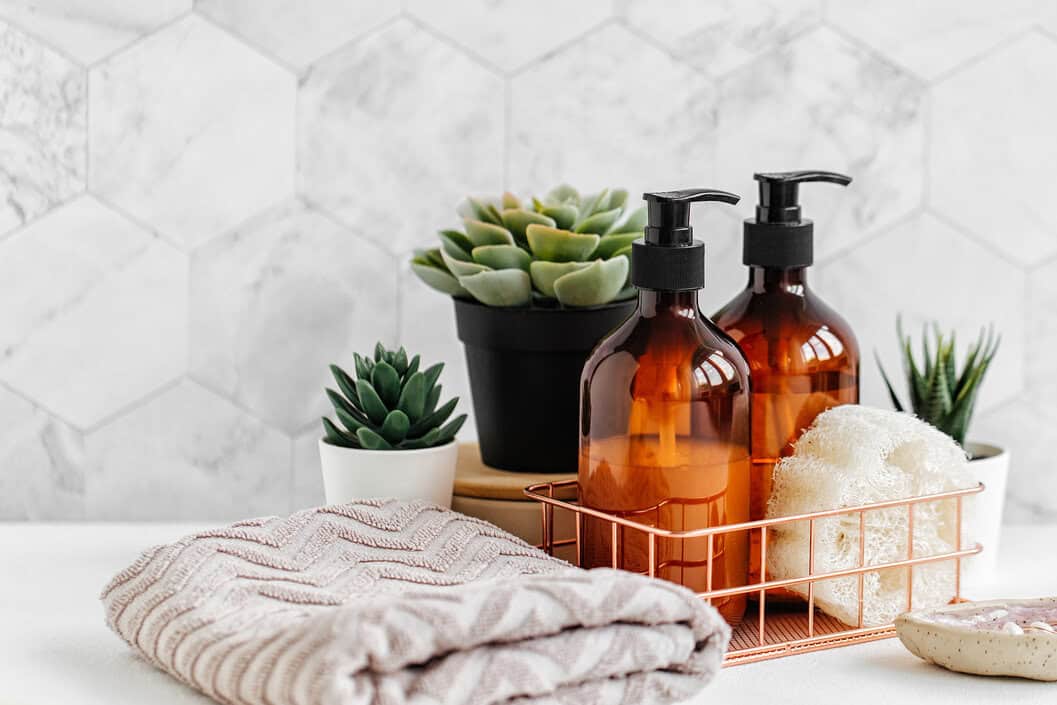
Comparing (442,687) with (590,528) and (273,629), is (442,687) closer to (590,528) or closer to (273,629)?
(273,629)

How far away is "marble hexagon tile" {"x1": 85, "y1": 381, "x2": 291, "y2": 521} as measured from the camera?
116cm

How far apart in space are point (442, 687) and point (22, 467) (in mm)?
680

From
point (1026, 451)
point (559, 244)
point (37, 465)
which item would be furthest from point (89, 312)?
point (1026, 451)

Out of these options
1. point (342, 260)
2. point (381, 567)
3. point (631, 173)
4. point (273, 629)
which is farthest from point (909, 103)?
point (273, 629)

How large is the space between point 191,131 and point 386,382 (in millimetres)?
357

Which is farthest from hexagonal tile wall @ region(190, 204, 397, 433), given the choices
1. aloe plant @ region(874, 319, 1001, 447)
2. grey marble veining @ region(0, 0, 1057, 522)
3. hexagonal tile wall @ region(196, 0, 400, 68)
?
aloe plant @ region(874, 319, 1001, 447)

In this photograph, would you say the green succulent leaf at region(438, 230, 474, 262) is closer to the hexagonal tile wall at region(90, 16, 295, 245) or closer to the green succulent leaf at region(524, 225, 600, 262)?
the green succulent leaf at region(524, 225, 600, 262)

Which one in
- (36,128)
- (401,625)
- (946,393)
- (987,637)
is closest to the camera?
(401,625)

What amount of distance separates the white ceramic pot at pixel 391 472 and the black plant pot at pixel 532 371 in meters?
0.07

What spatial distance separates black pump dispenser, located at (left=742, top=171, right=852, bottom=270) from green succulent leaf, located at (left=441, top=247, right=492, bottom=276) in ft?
0.61

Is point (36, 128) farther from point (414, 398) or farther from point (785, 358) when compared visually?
point (785, 358)

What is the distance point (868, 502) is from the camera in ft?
2.69

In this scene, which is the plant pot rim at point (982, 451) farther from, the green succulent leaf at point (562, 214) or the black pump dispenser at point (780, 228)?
the green succulent leaf at point (562, 214)

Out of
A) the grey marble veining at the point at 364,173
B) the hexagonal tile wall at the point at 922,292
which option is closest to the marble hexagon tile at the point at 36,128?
the grey marble veining at the point at 364,173
